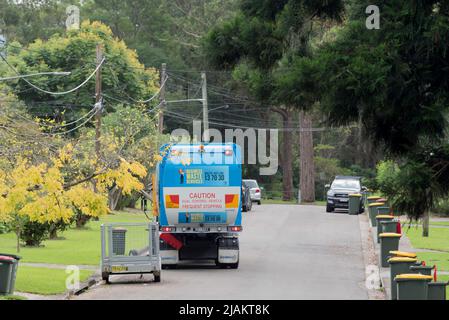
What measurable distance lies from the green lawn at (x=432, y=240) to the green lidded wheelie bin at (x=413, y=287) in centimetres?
1422

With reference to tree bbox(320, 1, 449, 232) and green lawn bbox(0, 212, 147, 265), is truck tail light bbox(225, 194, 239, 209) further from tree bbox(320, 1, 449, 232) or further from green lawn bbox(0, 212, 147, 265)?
tree bbox(320, 1, 449, 232)

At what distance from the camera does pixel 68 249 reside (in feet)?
106

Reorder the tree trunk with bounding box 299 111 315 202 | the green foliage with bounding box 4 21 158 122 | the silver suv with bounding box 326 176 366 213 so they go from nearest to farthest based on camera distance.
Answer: the silver suv with bounding box 326 176 366 213
the green foliage with bounding box 4 21 158 122
the tree trunk with bounding box 299 111 315 202

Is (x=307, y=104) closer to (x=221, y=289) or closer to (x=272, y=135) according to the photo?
(x=221, y=289)

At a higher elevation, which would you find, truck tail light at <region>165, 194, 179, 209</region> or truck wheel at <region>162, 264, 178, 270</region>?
truck tail light at <region>165, 194, 179, 209</region>

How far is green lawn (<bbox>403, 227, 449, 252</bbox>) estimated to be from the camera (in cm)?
3458

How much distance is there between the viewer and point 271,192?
83938 mm

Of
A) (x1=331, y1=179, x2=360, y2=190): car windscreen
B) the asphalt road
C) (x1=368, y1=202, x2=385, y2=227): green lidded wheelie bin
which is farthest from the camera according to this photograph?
(x1=331, y1=179, x2=360, y2=190): car windscreen

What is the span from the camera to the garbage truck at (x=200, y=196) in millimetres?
27047

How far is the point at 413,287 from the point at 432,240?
20499 mm

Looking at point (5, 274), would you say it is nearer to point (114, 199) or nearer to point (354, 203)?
point (114, 199)

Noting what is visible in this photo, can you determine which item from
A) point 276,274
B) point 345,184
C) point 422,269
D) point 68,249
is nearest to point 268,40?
point 422,269

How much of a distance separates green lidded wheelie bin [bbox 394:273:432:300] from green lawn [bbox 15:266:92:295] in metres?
7.82

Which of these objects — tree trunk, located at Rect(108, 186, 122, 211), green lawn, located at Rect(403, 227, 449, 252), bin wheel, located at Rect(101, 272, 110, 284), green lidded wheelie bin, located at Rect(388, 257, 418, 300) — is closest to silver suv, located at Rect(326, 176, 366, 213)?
green lawn, located at Rect(403, 227, 449, 252)
